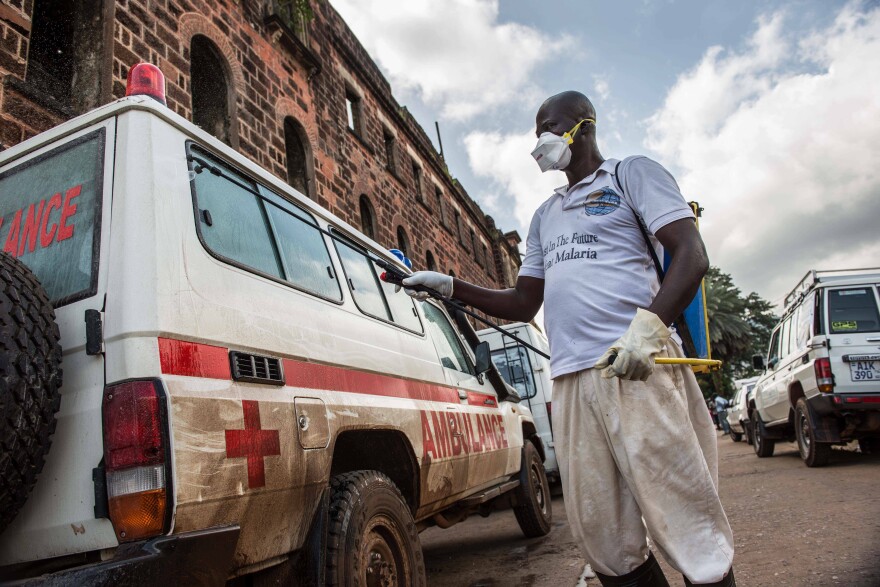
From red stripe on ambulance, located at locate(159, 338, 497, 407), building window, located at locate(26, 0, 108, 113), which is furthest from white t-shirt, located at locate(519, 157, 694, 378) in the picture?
building window, located at locate(26, 0, 108, 113)

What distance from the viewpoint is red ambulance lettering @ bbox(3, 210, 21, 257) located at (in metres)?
2.31

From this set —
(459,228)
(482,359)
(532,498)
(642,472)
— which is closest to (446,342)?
(482,359)

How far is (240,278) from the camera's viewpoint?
2.26 m

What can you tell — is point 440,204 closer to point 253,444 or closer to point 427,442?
point 427,442

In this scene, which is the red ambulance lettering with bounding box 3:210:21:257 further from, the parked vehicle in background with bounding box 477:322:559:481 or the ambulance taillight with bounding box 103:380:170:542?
the parked vehicle in background with bounding box 477:322:559:481

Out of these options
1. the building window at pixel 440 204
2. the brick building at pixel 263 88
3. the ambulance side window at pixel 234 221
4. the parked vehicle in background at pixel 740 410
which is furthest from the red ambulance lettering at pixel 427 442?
the building window at pixel 440 204

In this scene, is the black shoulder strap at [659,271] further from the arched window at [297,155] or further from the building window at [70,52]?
the arched window at [297,155]

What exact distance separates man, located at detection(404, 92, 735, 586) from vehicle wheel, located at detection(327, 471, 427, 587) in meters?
0.78

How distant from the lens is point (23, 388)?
1648 millimetres

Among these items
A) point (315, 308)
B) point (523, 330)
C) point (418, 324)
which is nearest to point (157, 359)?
point (315, 308)

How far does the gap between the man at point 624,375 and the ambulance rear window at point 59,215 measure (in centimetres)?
150

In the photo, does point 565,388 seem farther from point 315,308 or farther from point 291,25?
point 291,25

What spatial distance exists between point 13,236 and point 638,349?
7.24 ft

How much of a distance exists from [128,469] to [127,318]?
41cm
